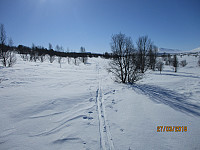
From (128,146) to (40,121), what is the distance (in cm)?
348

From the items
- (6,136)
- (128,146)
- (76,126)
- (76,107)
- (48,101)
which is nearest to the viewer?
(128,146)

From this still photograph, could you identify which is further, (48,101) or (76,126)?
(48,101)

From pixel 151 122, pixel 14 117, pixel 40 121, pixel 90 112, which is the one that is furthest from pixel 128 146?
pixel 14 117

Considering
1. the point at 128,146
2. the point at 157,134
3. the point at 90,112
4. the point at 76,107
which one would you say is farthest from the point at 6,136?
the point at 157,134

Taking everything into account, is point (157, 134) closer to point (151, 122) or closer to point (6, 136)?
point (151, 122)

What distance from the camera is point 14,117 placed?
11.7 feet

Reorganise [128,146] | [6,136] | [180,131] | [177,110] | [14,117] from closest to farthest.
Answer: [128,146]
[6,136]
[180,131]
[14,117]
[177,110]

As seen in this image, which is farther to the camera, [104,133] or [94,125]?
[94,125]

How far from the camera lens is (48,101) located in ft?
16.6

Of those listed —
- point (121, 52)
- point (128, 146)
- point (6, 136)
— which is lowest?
point (128, 146)

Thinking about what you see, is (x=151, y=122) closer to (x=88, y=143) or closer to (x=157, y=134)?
(x=157, y=134)

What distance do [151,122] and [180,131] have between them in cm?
86

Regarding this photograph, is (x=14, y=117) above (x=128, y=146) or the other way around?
above

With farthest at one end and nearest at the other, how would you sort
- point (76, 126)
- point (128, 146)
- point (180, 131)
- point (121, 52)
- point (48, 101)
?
1. point (121, 52)
2. point (48, 101)
3. point (76, 126)
4. point (180, 131)
5. point (128, 146)
